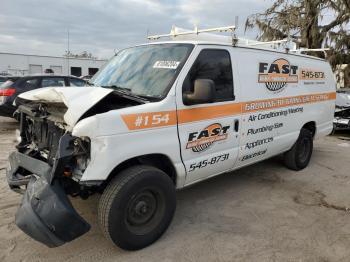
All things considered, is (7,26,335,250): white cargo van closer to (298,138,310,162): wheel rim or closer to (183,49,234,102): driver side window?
(183,49,234,102): driver side window

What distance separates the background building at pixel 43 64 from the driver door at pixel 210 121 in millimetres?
31956

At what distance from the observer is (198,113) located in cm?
397

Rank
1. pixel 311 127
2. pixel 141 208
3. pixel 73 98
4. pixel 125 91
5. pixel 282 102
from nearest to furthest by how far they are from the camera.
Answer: pixel 73 98
pixel 141 208
pixel 125 91
pixel 282 102
pixel 311 127

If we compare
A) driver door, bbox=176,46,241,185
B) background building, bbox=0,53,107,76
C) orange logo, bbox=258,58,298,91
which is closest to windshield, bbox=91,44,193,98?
driver door, bbox=176,46,241,185

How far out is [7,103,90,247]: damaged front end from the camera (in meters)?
3.06

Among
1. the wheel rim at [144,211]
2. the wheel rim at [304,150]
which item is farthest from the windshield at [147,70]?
the wheel rim at [304,150]

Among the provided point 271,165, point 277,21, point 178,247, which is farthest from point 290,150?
point 277,21

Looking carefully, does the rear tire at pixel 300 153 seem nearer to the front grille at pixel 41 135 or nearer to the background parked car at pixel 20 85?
the front grille at pixel 41 135

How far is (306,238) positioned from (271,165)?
2.91m

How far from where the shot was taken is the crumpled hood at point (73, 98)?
10.5 feet

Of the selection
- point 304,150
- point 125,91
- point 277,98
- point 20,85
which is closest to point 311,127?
point 304,150

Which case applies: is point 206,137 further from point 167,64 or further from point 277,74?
point 277,74

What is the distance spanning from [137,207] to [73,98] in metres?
1.24

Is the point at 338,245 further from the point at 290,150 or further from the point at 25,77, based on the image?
the point at 25,77
